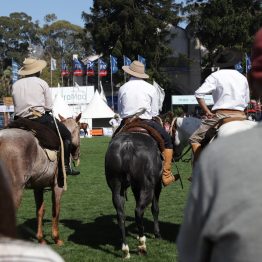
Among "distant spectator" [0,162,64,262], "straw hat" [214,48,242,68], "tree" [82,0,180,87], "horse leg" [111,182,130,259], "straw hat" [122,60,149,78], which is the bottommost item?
"horse leg" [111,182,130,259]

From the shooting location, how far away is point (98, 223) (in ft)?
35.7

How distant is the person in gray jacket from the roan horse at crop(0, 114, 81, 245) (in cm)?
630

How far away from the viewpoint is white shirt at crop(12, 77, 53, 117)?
370 inches

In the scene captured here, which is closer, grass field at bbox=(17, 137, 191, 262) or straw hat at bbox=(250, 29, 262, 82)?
straw hat at bbox=(250, 29, 262, 82)

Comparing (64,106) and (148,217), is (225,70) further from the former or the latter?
(64,106)

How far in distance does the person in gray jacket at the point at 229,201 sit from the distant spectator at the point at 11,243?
0.50 meters

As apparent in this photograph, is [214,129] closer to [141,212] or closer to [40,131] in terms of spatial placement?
[141,212]

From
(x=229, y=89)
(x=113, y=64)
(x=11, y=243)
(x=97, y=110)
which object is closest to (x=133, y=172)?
(x=229, y=89)

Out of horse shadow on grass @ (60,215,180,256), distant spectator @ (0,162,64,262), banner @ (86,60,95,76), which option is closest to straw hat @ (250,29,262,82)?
distant spectator @ (0,162,64,262)

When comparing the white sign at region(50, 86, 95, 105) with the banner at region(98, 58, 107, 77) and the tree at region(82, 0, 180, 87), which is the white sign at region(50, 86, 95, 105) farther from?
the tree at region(82, 0, 180, 87)

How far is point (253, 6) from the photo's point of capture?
64.1m

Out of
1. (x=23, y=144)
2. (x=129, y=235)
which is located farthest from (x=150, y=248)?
(x=23, y=144)

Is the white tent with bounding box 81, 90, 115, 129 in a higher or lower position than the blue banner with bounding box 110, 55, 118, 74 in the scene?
lower

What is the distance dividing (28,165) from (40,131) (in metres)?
0.64
